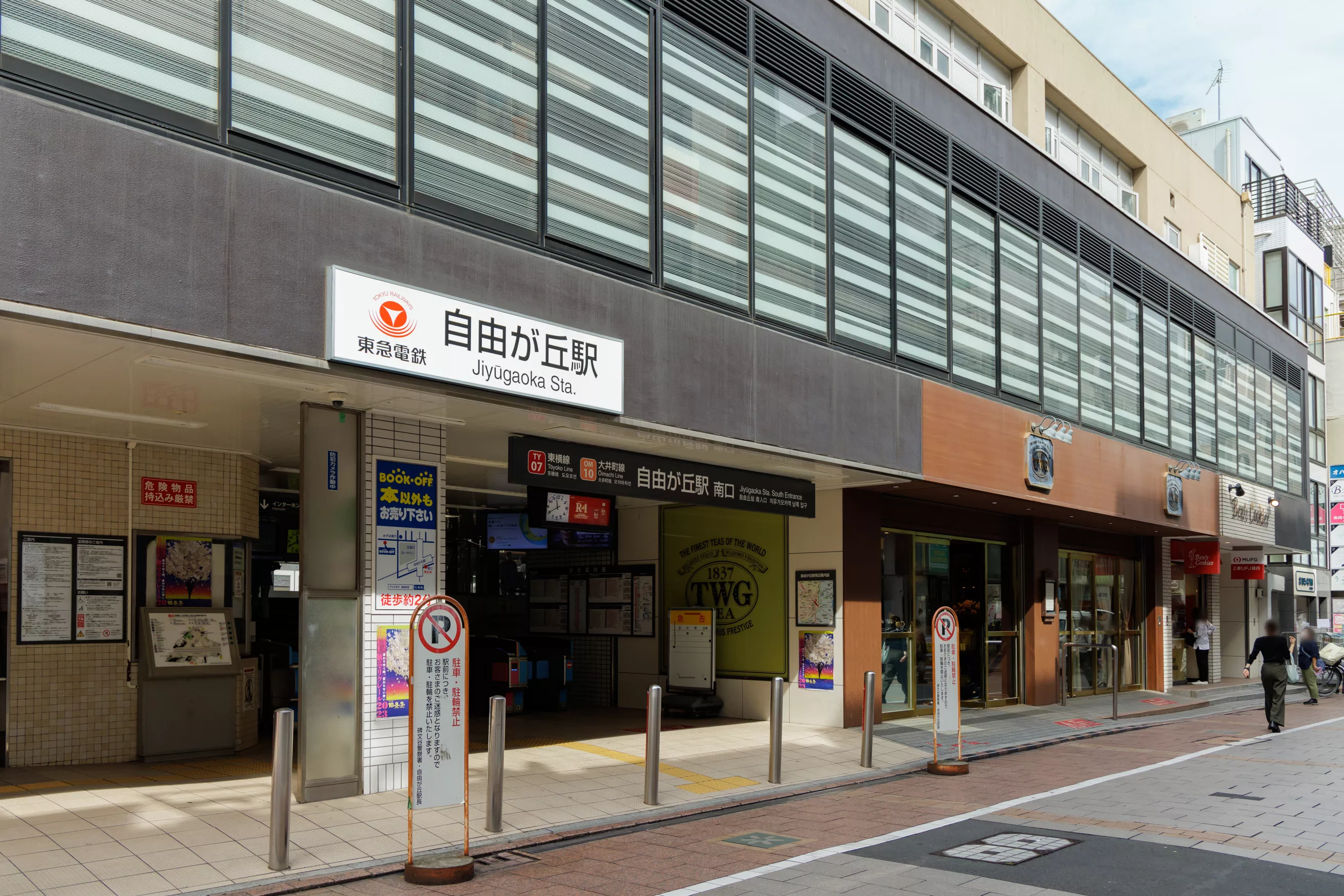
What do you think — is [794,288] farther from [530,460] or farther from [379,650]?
[379,650]

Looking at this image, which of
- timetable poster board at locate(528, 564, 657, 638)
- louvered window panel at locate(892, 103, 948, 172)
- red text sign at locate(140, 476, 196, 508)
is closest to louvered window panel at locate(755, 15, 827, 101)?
louvered window panel at locate(892, 103, 948, 172)

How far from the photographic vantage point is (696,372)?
11.5 meters

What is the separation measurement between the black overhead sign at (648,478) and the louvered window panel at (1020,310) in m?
4.90

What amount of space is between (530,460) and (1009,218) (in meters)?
10.5

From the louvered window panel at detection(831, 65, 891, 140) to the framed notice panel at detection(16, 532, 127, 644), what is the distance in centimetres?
970

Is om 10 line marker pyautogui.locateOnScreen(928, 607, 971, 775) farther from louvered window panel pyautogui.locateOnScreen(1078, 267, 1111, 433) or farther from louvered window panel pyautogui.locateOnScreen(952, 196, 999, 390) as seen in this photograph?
louvered window panel pyautogui.locateOnScreen(1078, 267, 1111, 433)

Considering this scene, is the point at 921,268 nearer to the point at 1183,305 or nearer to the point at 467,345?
the point at 467,345

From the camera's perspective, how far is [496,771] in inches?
328

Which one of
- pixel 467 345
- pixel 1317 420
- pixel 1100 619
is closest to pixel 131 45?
pixel 467 345

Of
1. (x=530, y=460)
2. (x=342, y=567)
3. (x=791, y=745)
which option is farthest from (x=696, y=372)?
(x=791, y=745)

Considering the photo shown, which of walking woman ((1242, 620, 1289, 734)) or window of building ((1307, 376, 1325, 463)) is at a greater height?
window of building ((1307, 376, 1325, 463))

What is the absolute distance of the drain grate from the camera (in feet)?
24.8

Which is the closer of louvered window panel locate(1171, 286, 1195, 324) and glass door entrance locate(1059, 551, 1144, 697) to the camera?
glass door entrance locate(1059, 551, 1144, 697)

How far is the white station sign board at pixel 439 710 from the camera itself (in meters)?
7.38
